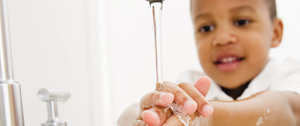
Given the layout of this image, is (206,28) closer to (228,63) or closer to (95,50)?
(228,63)

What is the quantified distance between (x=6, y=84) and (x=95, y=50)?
526mm

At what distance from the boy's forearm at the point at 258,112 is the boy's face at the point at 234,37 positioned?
19 centimetres

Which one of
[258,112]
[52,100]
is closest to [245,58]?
[258,112]

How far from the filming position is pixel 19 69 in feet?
1.93

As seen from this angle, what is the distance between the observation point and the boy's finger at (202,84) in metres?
0.46

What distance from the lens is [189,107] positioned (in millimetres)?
408

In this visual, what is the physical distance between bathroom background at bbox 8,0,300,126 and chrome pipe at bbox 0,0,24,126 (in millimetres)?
220

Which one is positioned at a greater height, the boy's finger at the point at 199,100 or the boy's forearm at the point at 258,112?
the boy's finger at the point at 199,100

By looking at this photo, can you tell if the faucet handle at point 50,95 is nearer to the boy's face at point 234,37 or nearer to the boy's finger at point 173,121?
the boy's finger at point 173,121

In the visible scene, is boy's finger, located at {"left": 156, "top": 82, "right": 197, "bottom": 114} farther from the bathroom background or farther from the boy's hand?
the bathroom background

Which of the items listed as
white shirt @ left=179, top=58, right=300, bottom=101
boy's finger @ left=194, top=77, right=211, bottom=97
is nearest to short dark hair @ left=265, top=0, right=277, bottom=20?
white shirt @ left=179, top=58, right=300, bottom=101

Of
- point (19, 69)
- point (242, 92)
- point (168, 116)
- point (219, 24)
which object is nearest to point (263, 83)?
point (242, 92)

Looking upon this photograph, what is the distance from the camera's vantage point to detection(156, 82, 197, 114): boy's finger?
410 mm

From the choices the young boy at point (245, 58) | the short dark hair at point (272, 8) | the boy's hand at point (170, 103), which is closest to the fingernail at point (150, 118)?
the boy's hand at point (170, 103)
